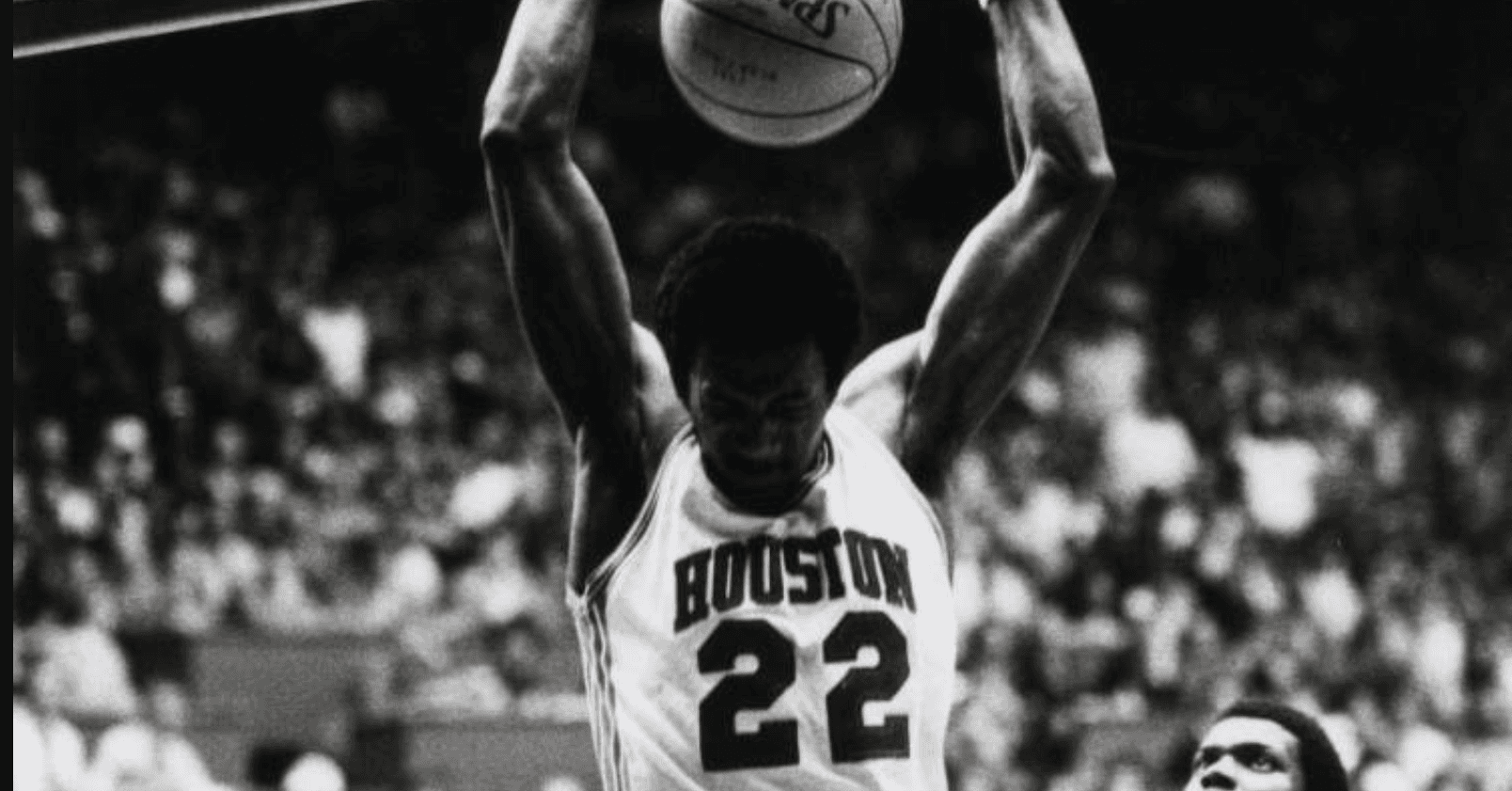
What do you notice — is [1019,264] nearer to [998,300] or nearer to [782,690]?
[998,300]

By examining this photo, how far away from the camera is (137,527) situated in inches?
523

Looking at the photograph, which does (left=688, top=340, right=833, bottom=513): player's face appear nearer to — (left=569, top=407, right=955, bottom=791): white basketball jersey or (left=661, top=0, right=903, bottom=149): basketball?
(left=569, top=407, right=955, bottom=791): white basketball jersey

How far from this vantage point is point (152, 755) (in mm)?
11430

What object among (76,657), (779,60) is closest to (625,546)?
(779,60)

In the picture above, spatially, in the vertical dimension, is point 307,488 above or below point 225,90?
below

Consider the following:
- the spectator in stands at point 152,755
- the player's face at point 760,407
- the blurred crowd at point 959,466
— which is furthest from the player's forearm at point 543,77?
the blurred crowd at point 959,466

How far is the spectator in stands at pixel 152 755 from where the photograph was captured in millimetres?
10883

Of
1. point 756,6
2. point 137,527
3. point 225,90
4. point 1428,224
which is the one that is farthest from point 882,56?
point 1428,224

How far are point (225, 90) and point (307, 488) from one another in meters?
3.92

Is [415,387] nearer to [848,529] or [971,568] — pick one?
[971,568]

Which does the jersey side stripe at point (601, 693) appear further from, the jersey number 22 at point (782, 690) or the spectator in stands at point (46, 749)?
the spectator in stands at point (46, 749)

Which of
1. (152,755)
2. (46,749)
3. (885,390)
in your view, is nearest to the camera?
(885,390)

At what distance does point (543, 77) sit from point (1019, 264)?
32.3 inches

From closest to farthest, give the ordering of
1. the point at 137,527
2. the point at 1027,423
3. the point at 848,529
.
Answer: the point at 848,529 → the point at 137,527 → the point at 1027,423
